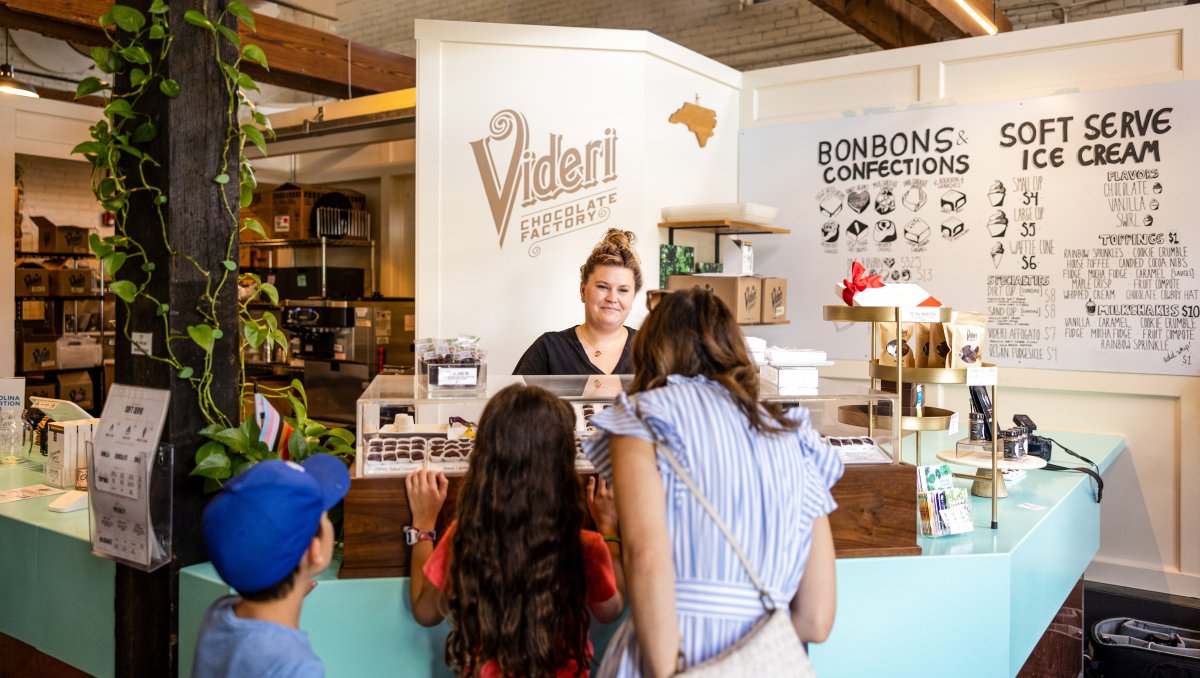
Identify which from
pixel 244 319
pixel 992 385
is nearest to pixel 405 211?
pixel 244 319

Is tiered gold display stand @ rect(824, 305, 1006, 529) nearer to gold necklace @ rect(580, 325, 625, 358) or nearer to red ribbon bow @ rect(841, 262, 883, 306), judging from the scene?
red ribbon bow @ rect(841, 262, 883, 306)

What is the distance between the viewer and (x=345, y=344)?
23.3ft

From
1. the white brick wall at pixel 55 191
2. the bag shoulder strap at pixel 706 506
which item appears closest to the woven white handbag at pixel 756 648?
the bag shoulder strap at pixel 706 506

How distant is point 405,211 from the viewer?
8359 millimetres

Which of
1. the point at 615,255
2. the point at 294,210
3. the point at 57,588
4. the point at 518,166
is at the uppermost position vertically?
the point at 294,210

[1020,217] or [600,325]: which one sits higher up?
[1020,217]

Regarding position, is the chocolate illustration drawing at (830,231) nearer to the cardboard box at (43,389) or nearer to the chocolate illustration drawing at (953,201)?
the chocolate illustration drawing at (953,201)

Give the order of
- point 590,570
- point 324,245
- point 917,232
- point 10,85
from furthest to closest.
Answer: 1. point 324,245
2. point 10,85
3. point 917,232
4. point 590,570

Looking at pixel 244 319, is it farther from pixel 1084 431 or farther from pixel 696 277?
pixel 1084 431

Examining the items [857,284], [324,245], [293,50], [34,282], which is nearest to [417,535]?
[857,284]

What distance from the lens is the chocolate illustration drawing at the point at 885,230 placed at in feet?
16.7

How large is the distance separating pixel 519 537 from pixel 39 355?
7.91 meters

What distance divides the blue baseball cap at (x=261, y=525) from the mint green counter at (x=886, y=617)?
66 centimetres

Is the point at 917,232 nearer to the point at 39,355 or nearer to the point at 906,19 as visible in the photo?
the point at 906,19
